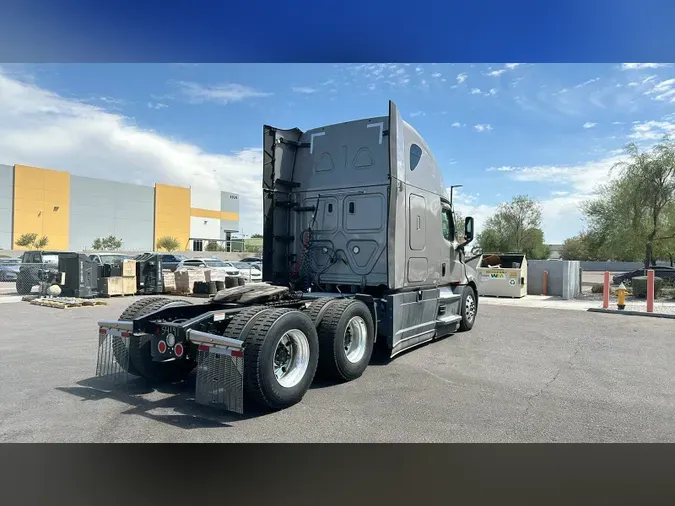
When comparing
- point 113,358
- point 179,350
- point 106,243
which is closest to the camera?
point 179,350

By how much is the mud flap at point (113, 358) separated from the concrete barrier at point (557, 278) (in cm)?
1804

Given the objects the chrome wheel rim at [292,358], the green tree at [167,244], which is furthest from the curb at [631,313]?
the green tree at [167,244]

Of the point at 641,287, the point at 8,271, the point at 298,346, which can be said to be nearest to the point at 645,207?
the point at 641,287

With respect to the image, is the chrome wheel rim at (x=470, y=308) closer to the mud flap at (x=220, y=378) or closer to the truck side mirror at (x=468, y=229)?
the truck side mirror at (x=468, y=229)

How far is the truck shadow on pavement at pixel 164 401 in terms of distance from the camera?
5020mm

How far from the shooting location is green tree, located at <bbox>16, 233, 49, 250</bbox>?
59.4 meters

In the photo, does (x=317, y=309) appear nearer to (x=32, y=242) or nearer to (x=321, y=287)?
(x=321, y=287)

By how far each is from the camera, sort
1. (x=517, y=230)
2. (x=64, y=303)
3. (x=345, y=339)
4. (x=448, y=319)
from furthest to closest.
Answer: (x=517, y=230), (x=64, y=303), (x=448, y=319), (x=345, y=339)

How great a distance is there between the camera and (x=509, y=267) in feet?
68.1

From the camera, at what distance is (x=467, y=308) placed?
10.8m

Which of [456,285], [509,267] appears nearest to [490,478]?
[456,285]

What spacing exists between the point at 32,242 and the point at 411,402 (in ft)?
219

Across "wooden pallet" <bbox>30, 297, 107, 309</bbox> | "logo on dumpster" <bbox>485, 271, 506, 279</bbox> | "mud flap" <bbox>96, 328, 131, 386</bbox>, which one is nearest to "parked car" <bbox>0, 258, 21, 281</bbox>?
"wooden pallet" <bbox>30, 297, 107, 309</bbox>

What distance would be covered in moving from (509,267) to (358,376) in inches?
623
